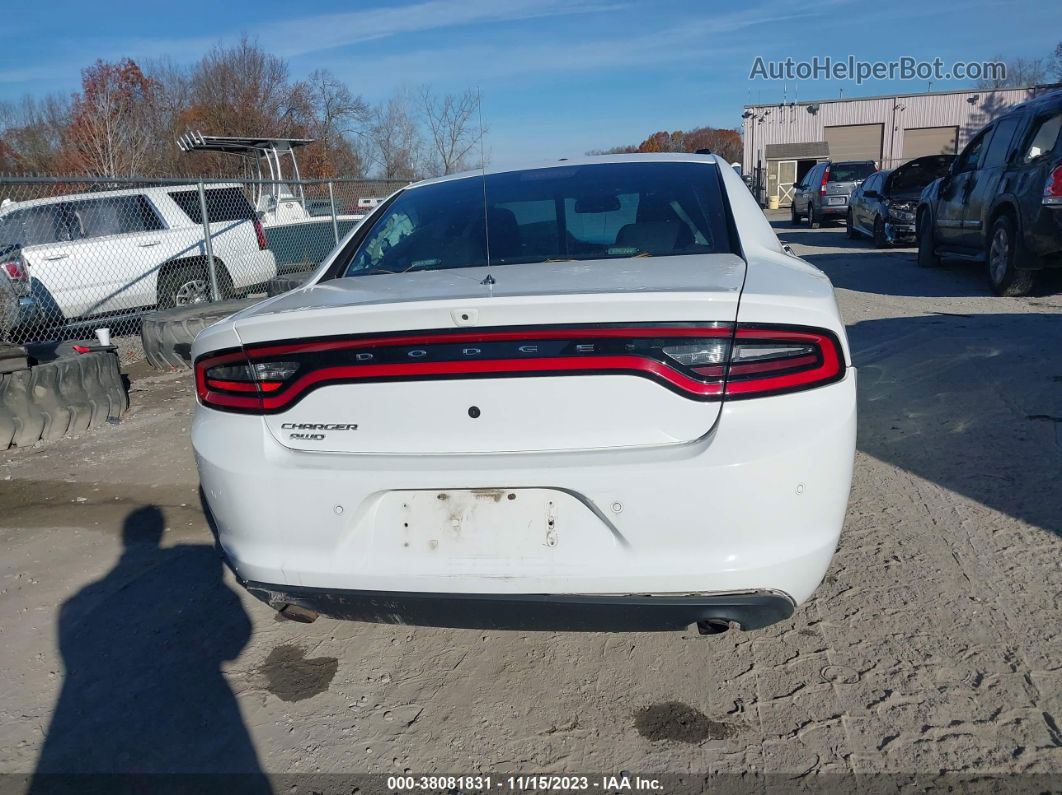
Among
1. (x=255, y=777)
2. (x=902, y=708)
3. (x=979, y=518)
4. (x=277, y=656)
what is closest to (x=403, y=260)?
(x=277, y=656)

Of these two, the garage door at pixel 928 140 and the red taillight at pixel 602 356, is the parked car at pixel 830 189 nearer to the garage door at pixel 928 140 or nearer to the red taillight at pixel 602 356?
the red taillight at pixel 602 356

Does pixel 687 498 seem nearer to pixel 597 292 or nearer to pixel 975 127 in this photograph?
pixel 597 292

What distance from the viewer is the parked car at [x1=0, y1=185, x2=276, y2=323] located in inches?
344

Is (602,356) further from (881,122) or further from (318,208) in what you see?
(881,122)

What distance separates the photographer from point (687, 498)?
80.4 inches

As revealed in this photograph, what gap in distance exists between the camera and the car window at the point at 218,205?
1018cm

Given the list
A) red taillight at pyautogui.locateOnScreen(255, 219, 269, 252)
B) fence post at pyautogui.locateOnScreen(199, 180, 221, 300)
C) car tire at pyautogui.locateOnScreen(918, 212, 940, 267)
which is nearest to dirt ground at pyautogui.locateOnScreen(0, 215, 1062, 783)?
fence post at pyautogui.locateOnScreen(199, 180, 221, 300)

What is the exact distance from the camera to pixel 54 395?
5.75m

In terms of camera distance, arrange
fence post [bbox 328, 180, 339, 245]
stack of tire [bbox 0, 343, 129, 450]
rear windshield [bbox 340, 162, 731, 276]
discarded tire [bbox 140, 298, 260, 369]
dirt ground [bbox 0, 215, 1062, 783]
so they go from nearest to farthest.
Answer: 1. dirt ground [bbox 0, 215, 1062, 783]
2. rear windshield [bbox 340, 162, 731, 276]
3. stack of tire [bbox 0, 343, 129, 450]
4. discarded tire [bbox 140, 298, 260, 369]
5. fence post [bbox 328, 180, 339, 245]

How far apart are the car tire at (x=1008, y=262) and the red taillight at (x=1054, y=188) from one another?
576 millimetres

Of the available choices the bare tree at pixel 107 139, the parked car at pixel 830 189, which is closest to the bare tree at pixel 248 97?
the bare tree at pixel 107 139

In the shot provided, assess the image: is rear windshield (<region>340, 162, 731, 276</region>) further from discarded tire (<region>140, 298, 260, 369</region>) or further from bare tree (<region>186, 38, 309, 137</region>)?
bare tree (<region>186, 38, 309, 137</region>)

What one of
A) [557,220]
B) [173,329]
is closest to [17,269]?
[173,329]

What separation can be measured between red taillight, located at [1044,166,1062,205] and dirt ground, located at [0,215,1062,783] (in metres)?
4.51
